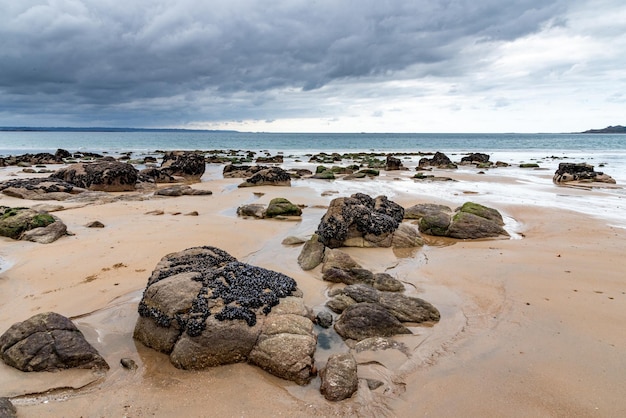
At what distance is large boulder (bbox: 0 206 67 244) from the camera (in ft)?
39.3

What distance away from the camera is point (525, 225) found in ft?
48.7

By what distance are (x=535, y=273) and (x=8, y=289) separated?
37.7 ft

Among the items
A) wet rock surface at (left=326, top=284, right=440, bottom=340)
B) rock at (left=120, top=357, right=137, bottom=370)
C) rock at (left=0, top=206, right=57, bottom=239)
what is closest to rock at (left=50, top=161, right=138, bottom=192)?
rock at (left=0, top=206, right=57, bottom=239)

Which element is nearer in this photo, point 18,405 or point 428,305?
point 18,405

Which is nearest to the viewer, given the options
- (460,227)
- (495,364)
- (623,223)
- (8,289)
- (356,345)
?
(495,364)

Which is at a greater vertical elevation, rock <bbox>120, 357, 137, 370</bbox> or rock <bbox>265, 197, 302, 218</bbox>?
rock <bbox>265, 197, 302, 218</bbox>

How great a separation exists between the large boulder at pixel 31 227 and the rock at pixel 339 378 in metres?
10.1

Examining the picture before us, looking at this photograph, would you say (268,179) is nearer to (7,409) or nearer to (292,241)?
(292,241)

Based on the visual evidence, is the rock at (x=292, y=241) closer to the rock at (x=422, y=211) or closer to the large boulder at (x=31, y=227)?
the rock at (x=422, y=211)

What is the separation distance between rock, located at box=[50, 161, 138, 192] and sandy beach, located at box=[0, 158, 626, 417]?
10.5 meters

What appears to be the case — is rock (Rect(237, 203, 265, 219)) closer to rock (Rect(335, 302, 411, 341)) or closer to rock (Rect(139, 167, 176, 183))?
rock (Rect(335, 302, 411, 341))

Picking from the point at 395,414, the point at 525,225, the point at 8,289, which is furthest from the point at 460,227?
the point at 8,289

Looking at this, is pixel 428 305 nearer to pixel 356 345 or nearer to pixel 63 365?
pixel 356 345

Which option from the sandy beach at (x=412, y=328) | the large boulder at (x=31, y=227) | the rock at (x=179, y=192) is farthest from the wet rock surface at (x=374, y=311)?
the rock at (x=179, y=192)
